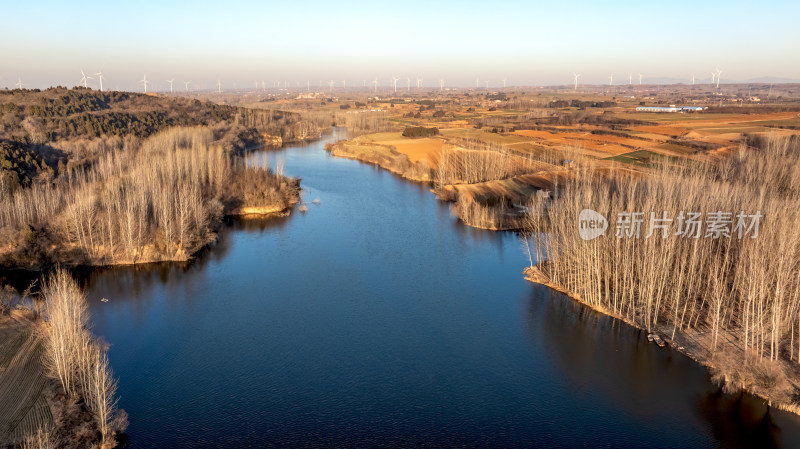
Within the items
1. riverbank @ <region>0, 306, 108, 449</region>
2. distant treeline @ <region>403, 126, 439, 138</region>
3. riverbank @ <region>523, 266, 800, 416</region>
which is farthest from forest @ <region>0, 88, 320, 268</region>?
riverbank @ <region>523, 266, 800, 416</region>

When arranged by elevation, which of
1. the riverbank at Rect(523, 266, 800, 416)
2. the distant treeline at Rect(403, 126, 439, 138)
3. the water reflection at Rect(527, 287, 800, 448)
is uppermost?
the distant treeline at Rect(403, 126, 439, 138)

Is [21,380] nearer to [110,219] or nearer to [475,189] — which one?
[110,219]

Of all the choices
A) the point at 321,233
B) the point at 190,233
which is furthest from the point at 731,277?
the point at 190,233

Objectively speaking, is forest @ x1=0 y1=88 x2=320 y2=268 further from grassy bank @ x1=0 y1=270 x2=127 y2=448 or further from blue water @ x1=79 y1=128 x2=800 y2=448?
grassy bank @ x1=0 y1=270 x2=127 y2=448

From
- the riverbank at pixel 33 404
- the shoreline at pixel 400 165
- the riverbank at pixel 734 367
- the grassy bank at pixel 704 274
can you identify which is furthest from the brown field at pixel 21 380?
the shoreline at pixel 400 165

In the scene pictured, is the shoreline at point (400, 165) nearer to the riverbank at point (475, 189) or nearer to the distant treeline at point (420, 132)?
the riverbank at point (475, 189)

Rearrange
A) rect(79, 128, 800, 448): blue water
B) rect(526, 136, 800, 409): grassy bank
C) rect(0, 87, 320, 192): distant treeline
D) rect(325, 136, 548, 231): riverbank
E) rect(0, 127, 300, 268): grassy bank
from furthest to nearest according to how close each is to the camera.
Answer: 1. rect(0, 87, 320, 192): distant treeline
2. rect(325, 136, 548, 231): riverbank
3. rect(0, 127, 300, 268): grassy bank
4. rect(526, 136, 800, 409): grassy bank
5. rect(79, 128, 800, 448): blue water
